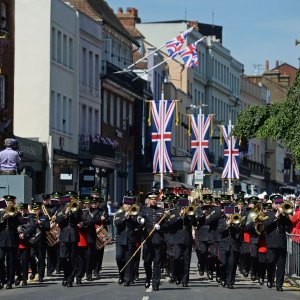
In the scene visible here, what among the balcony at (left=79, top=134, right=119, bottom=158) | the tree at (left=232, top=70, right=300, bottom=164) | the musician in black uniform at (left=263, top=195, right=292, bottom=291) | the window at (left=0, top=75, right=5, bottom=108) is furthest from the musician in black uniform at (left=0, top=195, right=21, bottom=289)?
the balcony at (left=79, top=134, right=119, bottom=158)

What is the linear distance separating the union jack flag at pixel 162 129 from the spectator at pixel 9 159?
70.2ft

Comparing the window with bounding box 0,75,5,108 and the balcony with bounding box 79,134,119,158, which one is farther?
the balcony with bounding box 79,134,119,158

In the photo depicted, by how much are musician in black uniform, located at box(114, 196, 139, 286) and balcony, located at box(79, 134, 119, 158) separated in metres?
Answer: 35.1

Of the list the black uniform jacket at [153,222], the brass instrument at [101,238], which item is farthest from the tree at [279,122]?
the black uniform jacket at [153,222]

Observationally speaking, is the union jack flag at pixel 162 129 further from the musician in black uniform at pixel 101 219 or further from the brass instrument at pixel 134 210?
the brass instrument at pixel 134 210

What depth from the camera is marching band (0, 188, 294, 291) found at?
1078 inches

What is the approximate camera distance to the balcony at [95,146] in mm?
64062

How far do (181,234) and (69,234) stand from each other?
2.27m

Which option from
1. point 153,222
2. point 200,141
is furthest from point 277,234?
point 200,141

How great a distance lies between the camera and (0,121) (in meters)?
50.4

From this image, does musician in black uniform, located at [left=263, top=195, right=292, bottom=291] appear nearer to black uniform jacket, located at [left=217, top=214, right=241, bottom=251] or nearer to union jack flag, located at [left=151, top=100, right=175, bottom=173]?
black uniform jacket, located at [left=217, top=214, right=241, bottom=251]

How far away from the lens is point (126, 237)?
1121 inches

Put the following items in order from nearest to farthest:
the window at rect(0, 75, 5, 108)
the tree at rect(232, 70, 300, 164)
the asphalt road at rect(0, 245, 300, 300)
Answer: the asphalt road at rect(0, 245, 300, 300) → the tree at rect(232, 70, 300, 164) → the window at rect(0, 75, 5, 108)

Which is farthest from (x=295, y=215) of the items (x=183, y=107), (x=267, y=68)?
(x=267, y=68)
